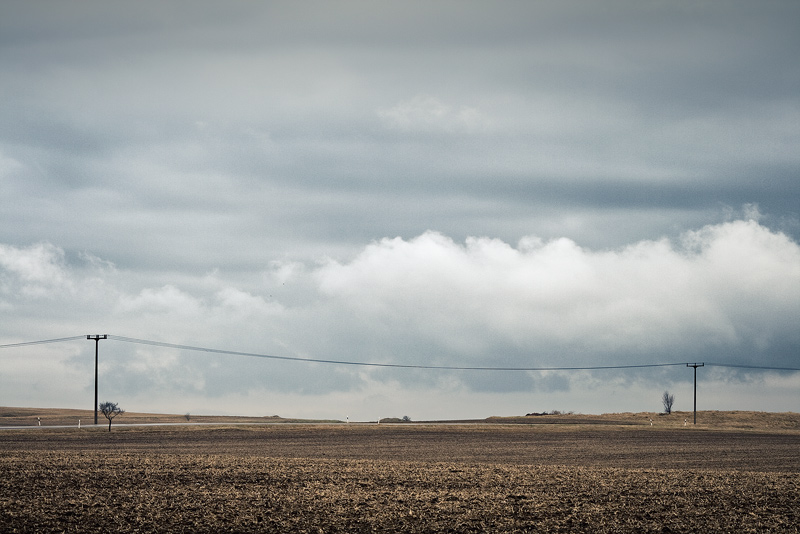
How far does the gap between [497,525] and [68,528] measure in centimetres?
942

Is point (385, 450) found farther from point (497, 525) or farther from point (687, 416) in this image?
point (687, 416)

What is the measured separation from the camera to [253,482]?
→ 73.7 ft

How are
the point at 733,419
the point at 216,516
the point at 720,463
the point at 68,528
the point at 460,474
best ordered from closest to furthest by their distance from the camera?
the point at 68,528, the point at 216,516, the point at 460,474, the point at 720,463, the point at 733,419

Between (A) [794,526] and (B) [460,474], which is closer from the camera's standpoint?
(A) [794,526]

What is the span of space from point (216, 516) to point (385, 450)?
2545 cm

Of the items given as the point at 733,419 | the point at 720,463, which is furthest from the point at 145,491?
the point at 733,419

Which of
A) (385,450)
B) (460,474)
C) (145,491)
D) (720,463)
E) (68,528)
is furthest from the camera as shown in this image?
(385,450)

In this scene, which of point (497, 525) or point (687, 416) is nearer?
point (497, 525)

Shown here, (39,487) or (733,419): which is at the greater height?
(39,487)

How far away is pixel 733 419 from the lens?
116562mm

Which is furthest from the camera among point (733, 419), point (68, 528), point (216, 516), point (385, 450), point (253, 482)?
point (733, 419)

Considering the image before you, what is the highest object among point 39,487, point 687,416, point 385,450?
point 39,487

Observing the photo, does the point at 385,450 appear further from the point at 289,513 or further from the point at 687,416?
the point at 687,416

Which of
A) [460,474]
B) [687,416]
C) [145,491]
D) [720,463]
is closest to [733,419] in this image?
[687,416]
